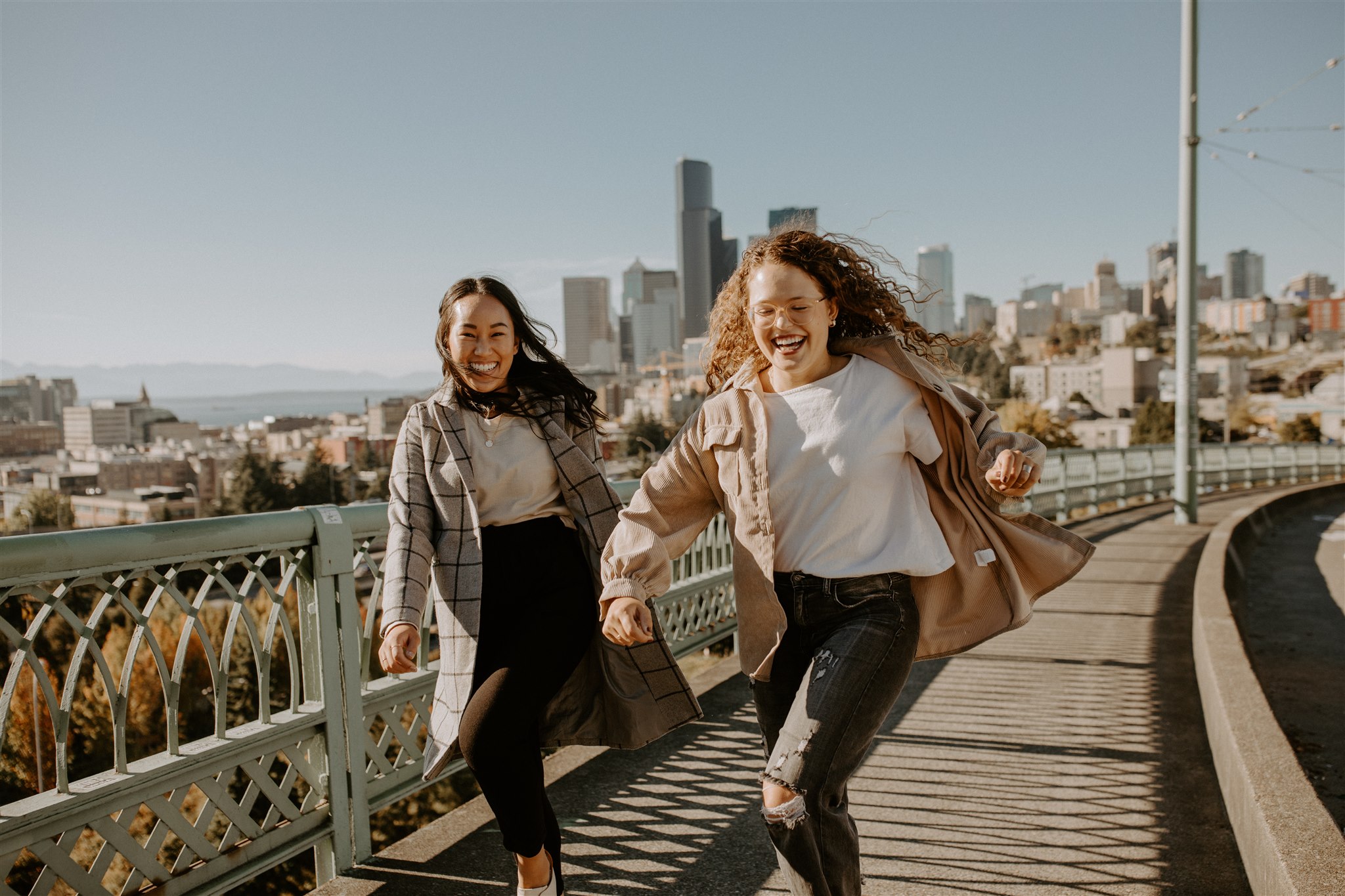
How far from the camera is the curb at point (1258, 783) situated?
2676 mm

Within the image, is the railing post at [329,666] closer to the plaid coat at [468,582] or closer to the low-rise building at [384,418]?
the plaid coat at [468,582]

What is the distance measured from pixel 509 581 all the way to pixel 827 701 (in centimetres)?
98

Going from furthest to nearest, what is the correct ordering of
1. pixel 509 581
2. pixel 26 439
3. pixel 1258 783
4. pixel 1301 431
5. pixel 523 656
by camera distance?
pixel 26 439 → pixel 1301 431 → pixel 1258 783 → pixel 509 581 → pixel 523 656

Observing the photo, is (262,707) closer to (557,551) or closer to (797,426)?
(557,551)

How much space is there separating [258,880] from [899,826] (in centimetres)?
1030

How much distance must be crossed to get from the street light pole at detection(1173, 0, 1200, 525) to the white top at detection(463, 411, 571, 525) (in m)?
11.5

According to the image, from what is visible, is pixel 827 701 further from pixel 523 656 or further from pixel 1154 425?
pixel 1154 425

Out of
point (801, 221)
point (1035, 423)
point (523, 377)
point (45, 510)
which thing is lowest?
point (45, 510)

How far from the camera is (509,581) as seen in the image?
2.80m

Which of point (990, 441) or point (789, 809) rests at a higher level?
point (990, 441)

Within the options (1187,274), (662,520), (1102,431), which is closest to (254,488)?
(1187,274)

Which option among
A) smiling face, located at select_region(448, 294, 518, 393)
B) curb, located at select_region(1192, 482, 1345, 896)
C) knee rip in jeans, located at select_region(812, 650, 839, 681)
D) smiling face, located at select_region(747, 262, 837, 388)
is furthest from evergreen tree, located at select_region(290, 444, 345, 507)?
knee rip in jeans, located at select_region(812, 650, 839, 681)

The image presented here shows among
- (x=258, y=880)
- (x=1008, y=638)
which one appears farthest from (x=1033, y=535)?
(x=258, y=880)

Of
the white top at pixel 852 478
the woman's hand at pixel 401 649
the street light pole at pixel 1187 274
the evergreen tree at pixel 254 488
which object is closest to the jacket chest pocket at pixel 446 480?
the woman's hand at pixel 401 649
